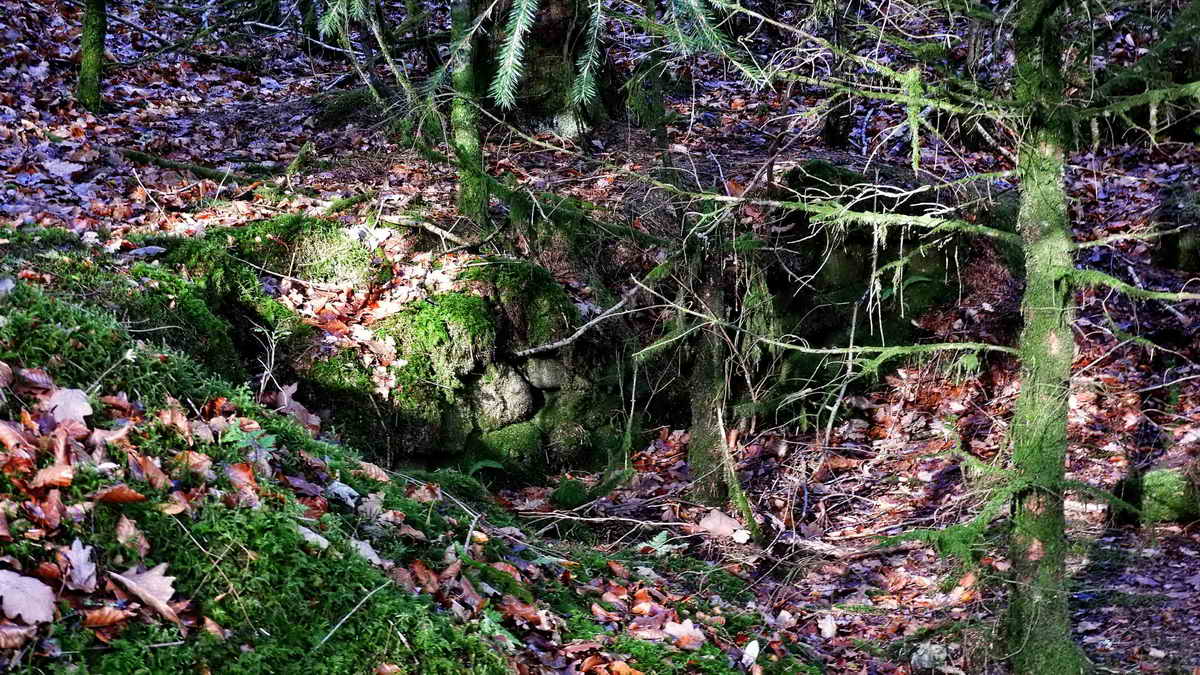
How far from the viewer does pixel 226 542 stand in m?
2.50

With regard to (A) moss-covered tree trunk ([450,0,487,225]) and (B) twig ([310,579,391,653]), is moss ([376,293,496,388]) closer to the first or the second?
(A) moss-covered tree trunk ([450,0,487,225])

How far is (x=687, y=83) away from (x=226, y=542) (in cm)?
854

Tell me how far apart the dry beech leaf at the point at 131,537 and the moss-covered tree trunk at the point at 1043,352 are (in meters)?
3.30

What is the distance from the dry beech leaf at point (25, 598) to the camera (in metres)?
1.97

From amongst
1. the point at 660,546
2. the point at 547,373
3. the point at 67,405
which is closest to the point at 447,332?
the point at 547,373

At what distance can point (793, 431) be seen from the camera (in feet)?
23.3

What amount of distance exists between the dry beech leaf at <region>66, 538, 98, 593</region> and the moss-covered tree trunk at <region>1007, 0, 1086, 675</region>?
3.41 m

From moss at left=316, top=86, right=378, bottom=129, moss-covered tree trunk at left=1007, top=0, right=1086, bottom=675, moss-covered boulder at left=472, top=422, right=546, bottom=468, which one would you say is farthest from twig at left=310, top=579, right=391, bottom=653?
moss at left=316, top=86, right=378, bottom=129

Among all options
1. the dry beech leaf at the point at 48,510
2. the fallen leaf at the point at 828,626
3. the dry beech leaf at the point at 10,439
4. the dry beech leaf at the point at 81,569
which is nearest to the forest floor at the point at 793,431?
the fallen leaf at the point at 828,626

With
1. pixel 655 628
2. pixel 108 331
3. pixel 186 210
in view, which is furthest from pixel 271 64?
pixel 655 628

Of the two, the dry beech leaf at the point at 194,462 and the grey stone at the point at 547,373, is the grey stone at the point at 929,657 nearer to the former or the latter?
the grey stone at the point at 547,373

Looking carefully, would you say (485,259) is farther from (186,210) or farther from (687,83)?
(687,83)

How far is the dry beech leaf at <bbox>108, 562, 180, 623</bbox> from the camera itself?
2.21 meters

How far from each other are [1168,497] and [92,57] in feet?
30.8
